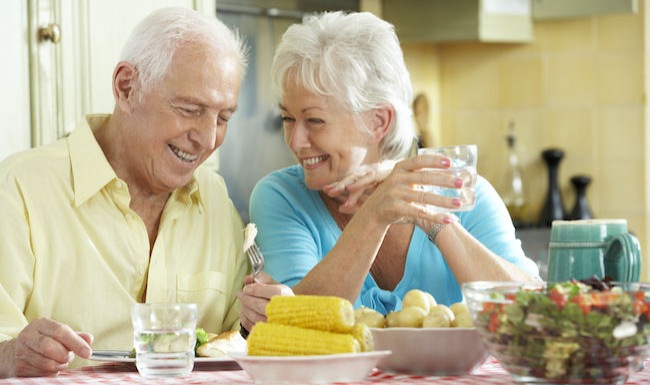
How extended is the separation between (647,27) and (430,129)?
101 centimetres

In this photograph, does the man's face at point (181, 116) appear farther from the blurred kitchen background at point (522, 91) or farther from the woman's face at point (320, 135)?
the blurred kitchen background at point (522, 91)

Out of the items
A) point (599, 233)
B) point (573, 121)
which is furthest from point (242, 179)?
point (599, 233)

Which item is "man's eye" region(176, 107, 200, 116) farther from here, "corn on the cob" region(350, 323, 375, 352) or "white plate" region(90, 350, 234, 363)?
"corn on the cob" region(350, 323, 375, 352)

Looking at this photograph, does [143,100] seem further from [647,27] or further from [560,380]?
[647,27]

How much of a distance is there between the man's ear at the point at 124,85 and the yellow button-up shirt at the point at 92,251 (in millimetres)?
86

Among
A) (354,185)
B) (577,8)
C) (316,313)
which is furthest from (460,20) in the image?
(316,313)

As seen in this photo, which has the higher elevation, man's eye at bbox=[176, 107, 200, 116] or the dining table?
man's eye at bbox=[176, 107, 200, 116]

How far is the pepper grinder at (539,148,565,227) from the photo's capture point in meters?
4.66

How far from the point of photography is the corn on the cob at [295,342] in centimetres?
149

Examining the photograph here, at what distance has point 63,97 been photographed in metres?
2.97

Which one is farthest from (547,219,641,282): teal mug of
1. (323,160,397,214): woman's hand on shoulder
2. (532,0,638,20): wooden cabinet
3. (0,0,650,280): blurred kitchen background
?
(532,0,638,20): wooden cabinet

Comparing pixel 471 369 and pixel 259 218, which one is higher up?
pixel 259 218

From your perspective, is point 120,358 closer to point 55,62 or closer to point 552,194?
point 55,62

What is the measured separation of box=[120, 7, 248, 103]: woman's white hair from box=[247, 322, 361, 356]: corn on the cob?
0.77 metres
